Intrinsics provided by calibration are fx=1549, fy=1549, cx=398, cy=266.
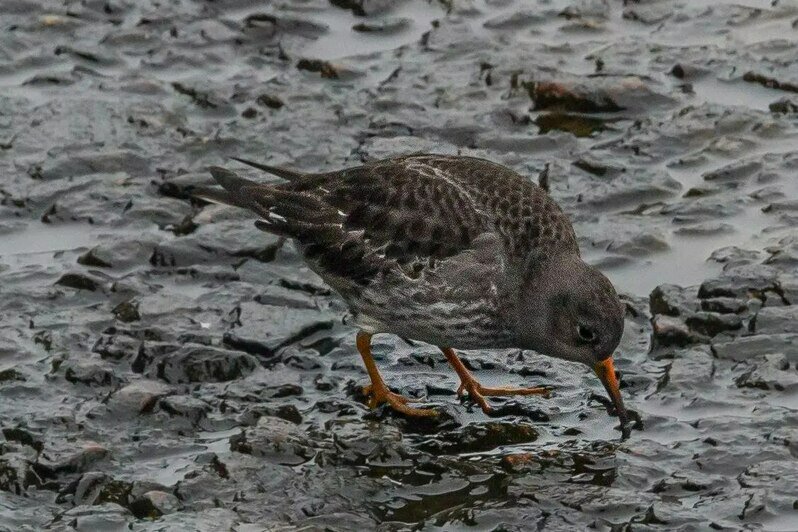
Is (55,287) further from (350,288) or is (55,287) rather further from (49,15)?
(49,15)

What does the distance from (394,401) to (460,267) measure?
0.75m

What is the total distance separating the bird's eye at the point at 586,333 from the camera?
7.53 m

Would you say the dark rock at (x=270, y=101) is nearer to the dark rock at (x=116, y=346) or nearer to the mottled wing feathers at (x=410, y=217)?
the mottled wing feathers at (x=410, y=217)

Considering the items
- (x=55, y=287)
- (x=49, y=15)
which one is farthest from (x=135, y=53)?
(x=55, y=287)

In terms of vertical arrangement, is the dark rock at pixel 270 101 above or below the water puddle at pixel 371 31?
below

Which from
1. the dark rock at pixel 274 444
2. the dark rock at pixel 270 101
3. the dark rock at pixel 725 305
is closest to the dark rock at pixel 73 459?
the dark rock at pixel 274 444

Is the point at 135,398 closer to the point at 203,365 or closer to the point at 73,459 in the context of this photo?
the point at 203,365

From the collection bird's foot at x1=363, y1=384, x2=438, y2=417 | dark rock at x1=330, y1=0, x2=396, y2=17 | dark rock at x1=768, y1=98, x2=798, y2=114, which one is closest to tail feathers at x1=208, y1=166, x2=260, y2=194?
bird's foot at x1=363, y1=384, x2=438, y2=417

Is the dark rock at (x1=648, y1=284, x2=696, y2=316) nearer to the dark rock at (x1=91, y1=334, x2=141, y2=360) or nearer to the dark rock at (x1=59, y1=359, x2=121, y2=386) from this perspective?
the dark rock at (x1=91, y1=334, x2=141, y2=360)

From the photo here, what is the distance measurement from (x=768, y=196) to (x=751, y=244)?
561mm

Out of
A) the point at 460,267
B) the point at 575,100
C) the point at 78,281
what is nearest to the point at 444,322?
the point at 460,267

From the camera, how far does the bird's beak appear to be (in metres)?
7.51

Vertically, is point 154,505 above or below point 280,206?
below

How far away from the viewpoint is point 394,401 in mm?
7789
